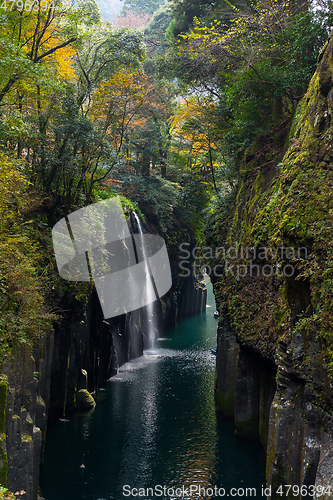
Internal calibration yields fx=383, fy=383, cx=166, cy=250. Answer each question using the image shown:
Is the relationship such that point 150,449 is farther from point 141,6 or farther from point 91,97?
point 141,6

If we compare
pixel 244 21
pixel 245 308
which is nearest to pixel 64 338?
pixel 245 308

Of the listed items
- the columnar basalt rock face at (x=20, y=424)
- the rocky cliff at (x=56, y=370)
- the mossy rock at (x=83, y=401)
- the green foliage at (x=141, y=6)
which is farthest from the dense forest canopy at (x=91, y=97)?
the green foliage at (x=141, y=6)

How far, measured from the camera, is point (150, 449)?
524 inches

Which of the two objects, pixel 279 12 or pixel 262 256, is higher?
pixel 279 12

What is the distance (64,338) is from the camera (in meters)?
15.1

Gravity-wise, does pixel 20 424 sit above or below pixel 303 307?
below

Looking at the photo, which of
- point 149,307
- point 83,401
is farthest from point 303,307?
point 149,307

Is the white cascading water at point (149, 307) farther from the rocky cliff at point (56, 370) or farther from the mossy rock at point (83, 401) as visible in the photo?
the mossy rock at point (83, 401)

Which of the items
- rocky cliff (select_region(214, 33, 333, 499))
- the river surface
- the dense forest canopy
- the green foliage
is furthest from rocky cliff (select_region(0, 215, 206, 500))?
the green foliage

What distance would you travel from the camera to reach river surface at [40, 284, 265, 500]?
11047 millimetres

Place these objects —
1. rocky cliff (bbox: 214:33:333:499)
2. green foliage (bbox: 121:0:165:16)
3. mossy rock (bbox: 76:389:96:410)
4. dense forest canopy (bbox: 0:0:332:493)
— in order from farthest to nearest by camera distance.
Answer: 1. green foliage (bbox: 121:0:165:16)
2. mossy rock (bbox: 76:389:96:410)
3. dense forest canopy (bbox: 0:0:332:493)
4. rocky cliff (bbox: 214:33:333:499)

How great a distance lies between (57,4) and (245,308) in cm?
1315

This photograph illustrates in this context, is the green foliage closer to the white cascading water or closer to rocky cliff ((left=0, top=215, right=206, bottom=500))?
the white cascading water

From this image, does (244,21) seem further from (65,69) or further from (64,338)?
(64,338)
